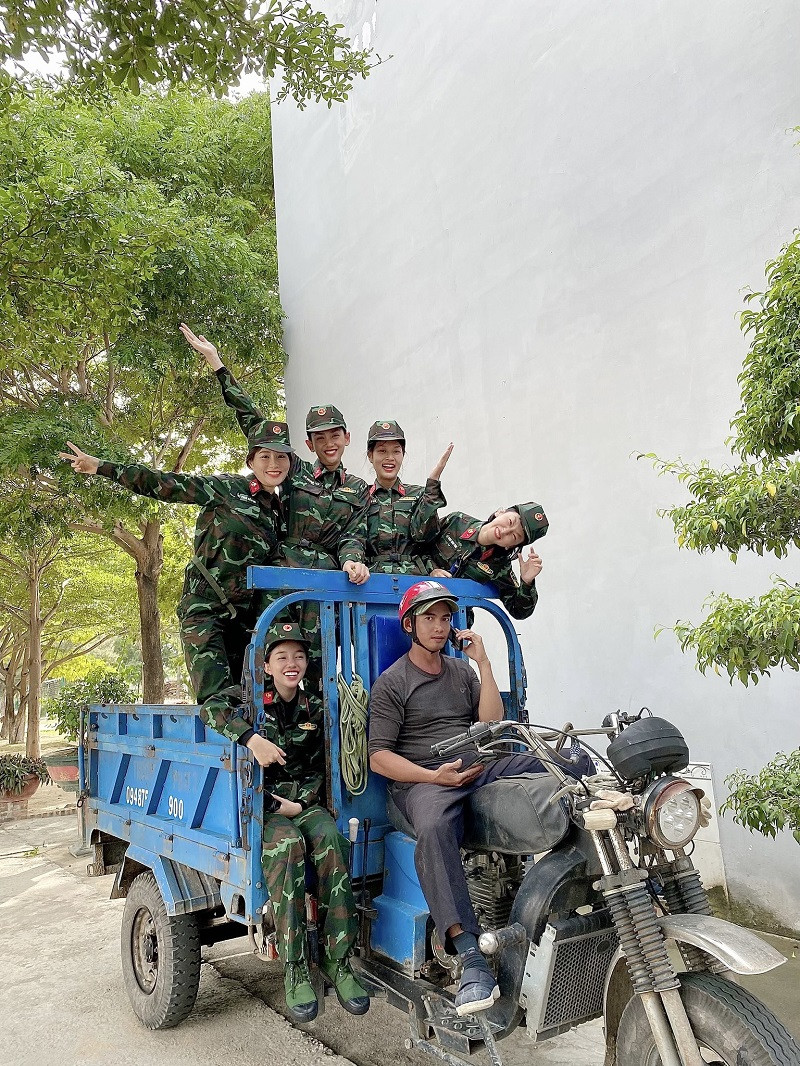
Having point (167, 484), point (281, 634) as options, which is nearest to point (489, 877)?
point (281, 634)

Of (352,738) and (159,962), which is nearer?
(352,738)

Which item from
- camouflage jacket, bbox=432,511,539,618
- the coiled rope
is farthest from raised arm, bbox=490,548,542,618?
the coiled rope

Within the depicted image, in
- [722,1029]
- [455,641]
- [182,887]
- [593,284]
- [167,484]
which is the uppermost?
[593,284]

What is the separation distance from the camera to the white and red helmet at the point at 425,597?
3.43 m

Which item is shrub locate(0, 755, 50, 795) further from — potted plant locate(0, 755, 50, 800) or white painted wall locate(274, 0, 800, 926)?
white painted wall locate(274, 0, 800, 926)

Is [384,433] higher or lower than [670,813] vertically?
higher

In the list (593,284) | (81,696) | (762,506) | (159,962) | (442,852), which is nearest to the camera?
(442,852)

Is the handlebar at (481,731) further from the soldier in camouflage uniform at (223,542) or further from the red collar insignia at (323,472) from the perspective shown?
the red collar insignia at (323,472)

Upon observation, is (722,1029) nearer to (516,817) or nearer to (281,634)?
(516,817)

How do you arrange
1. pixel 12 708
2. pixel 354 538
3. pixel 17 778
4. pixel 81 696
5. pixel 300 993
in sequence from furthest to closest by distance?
pixel 12 708, pixel 81 696, pixel 17 778, pixel 354 538, pixel 300 993

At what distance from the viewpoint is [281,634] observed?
3.73 metres

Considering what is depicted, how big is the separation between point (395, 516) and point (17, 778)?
867 centimetres

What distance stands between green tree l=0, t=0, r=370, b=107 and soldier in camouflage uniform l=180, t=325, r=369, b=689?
1.25 m

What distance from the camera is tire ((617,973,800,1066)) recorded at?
2232 millimetres
